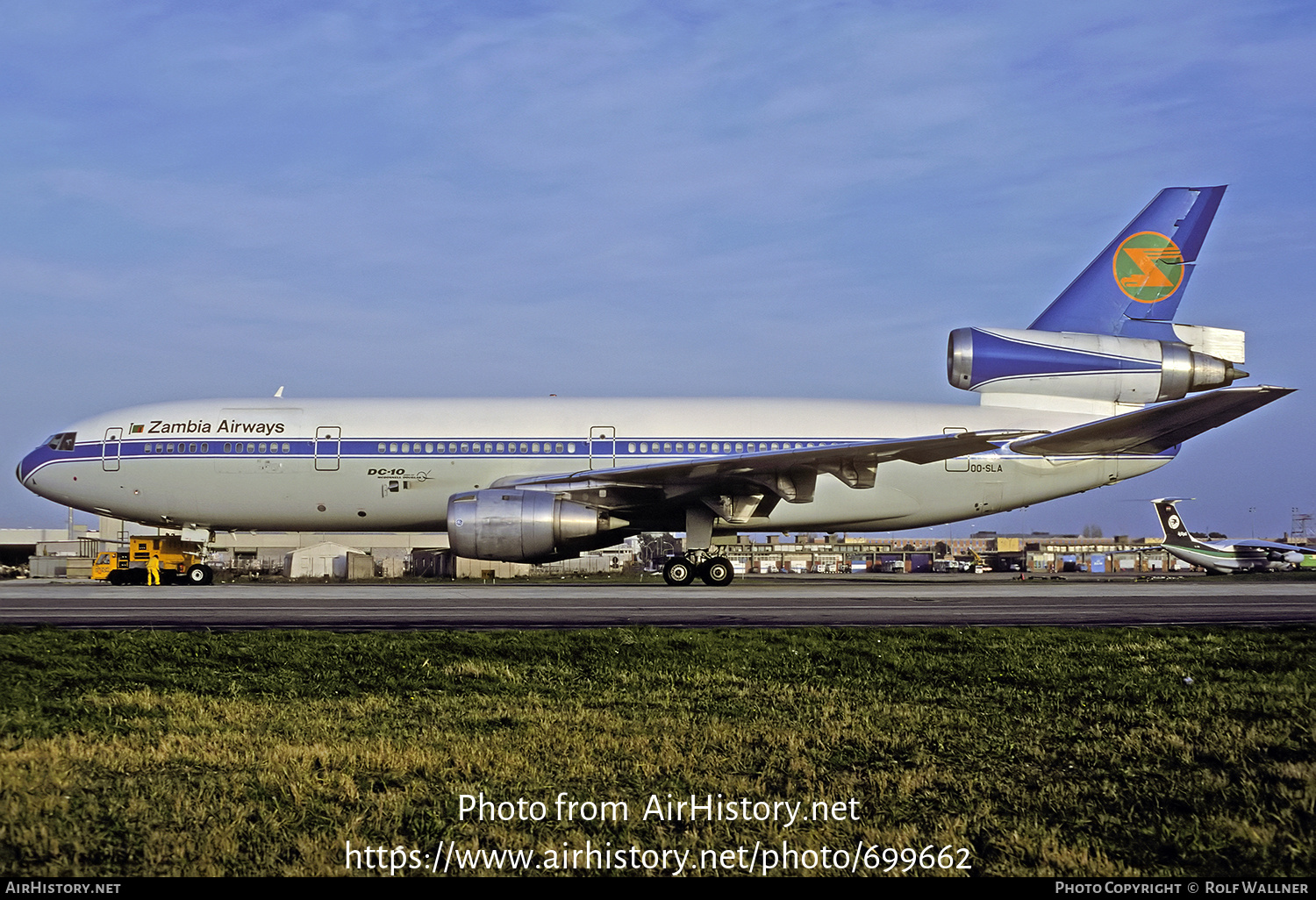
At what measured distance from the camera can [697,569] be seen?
867 inches

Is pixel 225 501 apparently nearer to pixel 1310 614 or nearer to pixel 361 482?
pixel 361 482

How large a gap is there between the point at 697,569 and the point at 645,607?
23.2ft

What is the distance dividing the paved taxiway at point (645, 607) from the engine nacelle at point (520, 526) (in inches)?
32.4

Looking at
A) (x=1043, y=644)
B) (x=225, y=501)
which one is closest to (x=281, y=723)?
(x=1043, y=644)

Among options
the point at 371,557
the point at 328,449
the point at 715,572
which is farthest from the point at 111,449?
the point at 371,557

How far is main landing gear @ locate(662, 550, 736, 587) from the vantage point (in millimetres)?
21719

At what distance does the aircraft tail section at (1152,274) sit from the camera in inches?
909

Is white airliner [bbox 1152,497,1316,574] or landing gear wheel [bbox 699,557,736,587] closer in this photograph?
landing gear wheel [bbox 699,557,736,587]

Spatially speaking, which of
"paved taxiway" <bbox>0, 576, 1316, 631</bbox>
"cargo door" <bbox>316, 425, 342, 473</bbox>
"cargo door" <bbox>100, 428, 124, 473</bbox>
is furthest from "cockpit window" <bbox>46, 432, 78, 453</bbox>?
"cargo door" <bbox>316, 425, 342, 473</bbox>

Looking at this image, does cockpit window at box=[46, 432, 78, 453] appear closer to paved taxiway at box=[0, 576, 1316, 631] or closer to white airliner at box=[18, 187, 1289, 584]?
white airliner at box=[18, 187, 1289, 584]

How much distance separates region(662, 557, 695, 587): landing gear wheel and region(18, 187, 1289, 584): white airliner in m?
0.04

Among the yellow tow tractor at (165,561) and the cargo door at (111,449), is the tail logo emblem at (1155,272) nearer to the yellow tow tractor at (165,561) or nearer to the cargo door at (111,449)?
the yellow tow tractor at (165,561)

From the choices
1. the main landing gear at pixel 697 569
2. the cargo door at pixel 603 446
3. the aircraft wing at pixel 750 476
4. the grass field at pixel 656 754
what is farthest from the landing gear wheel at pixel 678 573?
the grass field at pixel 656 754

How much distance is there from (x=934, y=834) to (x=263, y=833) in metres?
2.72
